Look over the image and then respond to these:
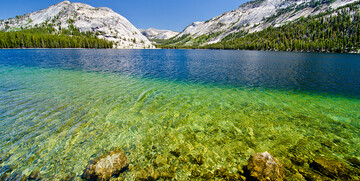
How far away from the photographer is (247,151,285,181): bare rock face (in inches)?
263

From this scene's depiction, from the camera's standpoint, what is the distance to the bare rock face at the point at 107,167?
22.9 ft

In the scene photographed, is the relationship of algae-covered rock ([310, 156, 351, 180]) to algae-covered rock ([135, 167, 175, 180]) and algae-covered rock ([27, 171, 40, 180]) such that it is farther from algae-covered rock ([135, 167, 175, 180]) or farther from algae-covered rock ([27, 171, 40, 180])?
algae-covered rock ([27, 171, 40, 180])

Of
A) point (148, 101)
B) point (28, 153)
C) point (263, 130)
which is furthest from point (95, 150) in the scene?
point (263, 130)

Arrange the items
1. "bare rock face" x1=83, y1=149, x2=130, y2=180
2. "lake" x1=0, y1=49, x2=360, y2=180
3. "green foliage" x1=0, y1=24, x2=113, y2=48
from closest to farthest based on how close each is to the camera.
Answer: "bare rock face" x1=83, y1=149, x2=130, y2=180 → "lake" x1=0, y1=49, x2=360, y2=180 → "green foliage" x1=0, y1=24, x2=113, y2=48

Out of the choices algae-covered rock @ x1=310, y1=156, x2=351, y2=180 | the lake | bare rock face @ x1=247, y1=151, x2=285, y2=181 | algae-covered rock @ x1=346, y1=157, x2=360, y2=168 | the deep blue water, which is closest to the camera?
bare rock face @ x1=247, y1=151, x2=285, y2=181

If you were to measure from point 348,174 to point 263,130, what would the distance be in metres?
4.66

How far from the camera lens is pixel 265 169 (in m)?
6.82

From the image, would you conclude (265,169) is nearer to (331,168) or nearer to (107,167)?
(331,168)

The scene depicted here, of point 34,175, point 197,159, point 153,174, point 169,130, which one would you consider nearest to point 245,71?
point 169,130

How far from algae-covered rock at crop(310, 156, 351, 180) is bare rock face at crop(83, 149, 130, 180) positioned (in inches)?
415

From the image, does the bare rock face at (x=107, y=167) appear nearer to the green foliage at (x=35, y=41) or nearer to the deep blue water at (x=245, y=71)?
the deep blue water at (x=245, y=71)

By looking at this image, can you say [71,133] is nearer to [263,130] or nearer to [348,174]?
[263,130]

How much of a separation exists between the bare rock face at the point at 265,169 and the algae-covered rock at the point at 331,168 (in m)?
2.14

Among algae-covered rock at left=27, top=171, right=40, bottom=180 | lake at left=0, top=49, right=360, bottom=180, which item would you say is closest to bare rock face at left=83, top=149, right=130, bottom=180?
lake at left=0, top=49, right=360, bottom=180
